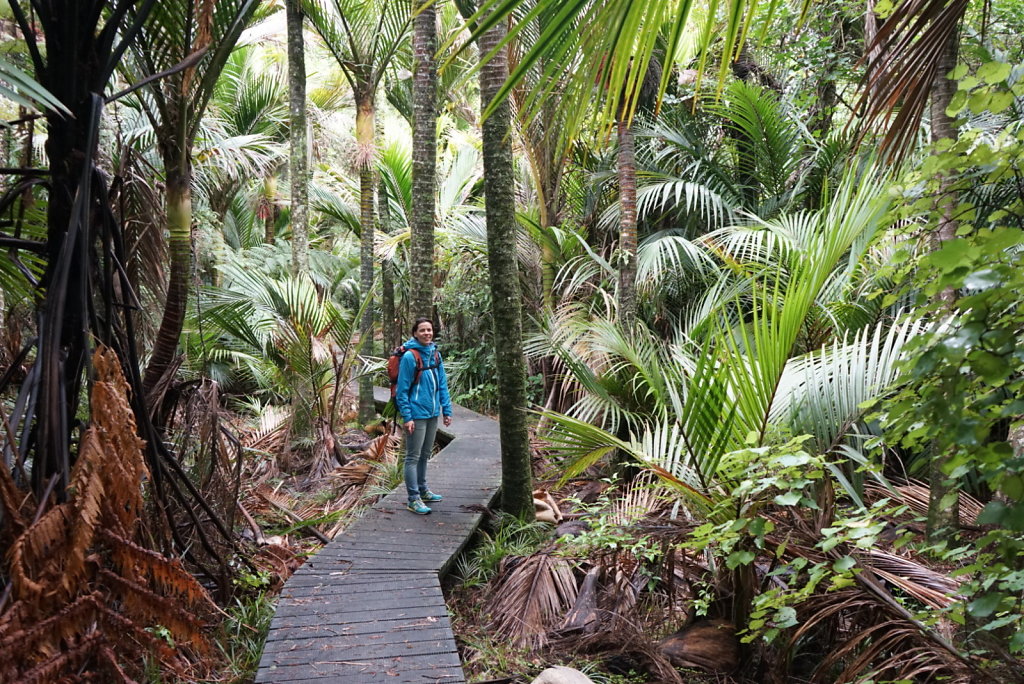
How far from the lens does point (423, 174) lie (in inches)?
301

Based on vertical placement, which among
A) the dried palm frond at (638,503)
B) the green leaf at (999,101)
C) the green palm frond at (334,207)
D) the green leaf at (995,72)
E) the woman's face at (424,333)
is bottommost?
the dried palm frond at (638,503)

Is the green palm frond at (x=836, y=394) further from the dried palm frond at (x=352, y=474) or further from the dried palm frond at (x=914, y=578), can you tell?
the dried palm frond at (x=352, y=474)

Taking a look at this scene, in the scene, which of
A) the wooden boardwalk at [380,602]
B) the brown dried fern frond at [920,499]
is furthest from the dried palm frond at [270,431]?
the brown dried fern frond at [920,499]

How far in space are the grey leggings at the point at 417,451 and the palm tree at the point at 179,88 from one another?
2.15 metres

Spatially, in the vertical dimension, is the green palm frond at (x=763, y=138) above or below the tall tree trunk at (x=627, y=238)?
above

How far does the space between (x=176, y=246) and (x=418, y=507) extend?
2876 millimetres

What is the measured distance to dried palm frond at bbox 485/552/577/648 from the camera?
4645mm

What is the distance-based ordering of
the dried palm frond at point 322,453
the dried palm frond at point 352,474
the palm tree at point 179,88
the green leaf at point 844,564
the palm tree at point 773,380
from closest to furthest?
1. the green leaf at point 844,564
2. the palm tree at point 773,380
3. the palm tree at point 179,88
4. the dried palm frond at point 352,474
5. the dried palm frond at point 322,453

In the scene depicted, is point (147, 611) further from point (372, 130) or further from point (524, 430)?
point (372, 130)

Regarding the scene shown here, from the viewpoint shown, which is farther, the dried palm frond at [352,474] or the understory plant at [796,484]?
the dried palm frond at [352,474]

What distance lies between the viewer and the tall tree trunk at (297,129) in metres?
9.44

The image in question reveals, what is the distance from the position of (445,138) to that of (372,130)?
12.7 m

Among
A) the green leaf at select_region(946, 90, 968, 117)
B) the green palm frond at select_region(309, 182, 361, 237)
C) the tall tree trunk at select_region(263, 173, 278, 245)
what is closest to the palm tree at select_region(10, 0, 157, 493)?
the green leaf at select_region(946, 90, 968, 117)

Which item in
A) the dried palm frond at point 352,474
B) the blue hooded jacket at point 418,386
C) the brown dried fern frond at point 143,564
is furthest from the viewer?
the dried palm frond at point 352,474
